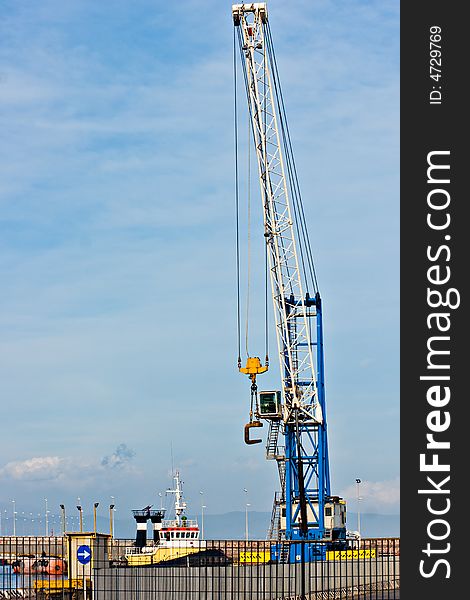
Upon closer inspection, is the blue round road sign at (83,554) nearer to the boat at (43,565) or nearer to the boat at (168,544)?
the boat at (43,565)

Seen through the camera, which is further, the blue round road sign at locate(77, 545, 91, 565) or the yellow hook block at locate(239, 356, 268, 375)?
the yellow hook block at locate(239, 356, 268, 375)

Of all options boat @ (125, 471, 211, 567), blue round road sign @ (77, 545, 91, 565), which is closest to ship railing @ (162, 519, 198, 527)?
boat @ (125, 471, 211, 567)

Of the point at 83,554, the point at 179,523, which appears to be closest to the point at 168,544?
the point at 179,523

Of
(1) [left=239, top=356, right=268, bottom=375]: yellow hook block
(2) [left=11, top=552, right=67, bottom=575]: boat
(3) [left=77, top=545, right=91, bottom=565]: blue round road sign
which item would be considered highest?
(1) [left=239, top=356, right=268, bottom=375]: yellow hook block

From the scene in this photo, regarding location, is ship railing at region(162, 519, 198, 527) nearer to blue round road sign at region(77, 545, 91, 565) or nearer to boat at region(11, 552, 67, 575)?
boat at region(11, 552, 67, 575)

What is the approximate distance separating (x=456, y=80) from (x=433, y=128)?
1.43m

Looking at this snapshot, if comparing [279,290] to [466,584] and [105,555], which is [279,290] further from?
[466,584]

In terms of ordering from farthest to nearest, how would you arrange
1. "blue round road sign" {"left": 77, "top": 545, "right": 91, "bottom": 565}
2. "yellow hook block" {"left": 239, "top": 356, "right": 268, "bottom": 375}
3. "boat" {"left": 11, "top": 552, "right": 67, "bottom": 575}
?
"yellow hook block" {"left": 239, "top": 356, "right": 268, "bottom": 375}, "boat" {"left": 11, "top": 552, "right": 67, "bottom": 575}, "blue round road sign" {"left": 77, "top": 545, "right": 91, "bottom": 565}

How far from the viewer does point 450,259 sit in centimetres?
2552

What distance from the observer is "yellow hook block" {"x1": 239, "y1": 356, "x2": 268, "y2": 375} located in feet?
304

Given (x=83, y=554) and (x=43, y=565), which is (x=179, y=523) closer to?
(x=43, y=565)

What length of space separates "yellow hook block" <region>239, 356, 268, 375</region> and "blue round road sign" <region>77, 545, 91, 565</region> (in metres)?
33.0

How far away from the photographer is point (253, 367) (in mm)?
92812

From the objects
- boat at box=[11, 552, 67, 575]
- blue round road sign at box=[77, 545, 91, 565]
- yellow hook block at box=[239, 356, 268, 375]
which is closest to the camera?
blue round road sign at box=[77, 545, 91, 565]
